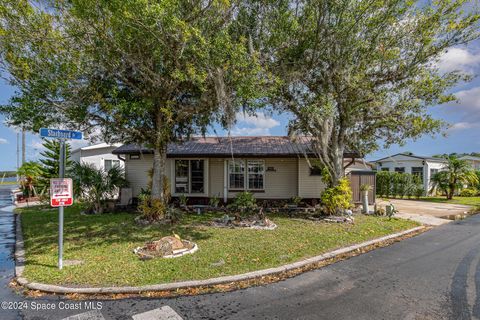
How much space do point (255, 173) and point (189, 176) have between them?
3.39 meters

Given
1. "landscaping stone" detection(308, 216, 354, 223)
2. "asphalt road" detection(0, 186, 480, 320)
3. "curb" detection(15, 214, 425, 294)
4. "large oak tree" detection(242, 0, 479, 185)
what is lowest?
"asphalt road" detection(0, 186, 480, 320)

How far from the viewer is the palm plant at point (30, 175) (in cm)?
1664

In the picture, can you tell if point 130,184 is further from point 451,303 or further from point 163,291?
point 451,303

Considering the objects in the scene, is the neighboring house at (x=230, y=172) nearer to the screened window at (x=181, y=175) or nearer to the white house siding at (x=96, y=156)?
the screened window at (x=181, y=175)

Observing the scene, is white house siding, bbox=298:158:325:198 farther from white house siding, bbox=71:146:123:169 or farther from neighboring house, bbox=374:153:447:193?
white house siding, bbox=71:146:123:169

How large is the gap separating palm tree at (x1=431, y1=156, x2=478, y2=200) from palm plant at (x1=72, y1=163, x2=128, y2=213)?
21760 mm

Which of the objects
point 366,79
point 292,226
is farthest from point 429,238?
point 366,79

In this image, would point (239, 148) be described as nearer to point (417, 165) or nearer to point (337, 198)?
point (337, 198)

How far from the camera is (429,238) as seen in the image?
27.3 ft

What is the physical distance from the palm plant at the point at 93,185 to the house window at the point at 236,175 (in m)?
5.31

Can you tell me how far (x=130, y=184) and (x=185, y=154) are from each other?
3.50 meters

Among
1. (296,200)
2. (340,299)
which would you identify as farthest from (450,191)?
(340,299)

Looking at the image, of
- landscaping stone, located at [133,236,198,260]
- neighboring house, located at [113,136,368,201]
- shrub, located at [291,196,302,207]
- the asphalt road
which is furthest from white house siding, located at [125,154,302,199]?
the asphalt road

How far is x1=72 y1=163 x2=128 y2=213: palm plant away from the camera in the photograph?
11.6 meters
